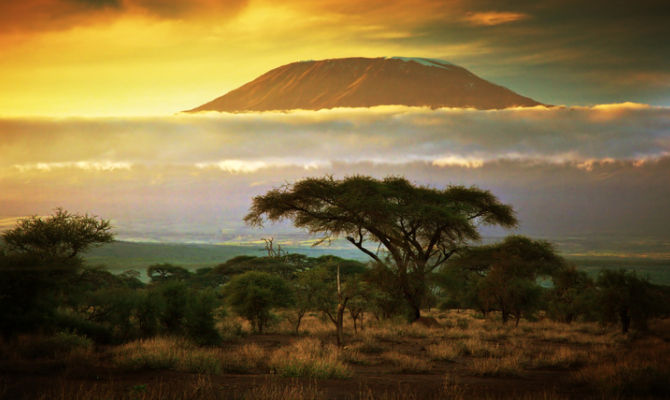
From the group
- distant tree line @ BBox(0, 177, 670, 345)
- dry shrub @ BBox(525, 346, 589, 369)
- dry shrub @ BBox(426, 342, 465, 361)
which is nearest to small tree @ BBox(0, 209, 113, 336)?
distant tree line @ BBox(0, 177, 670, 345)

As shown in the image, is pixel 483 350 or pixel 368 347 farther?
pixel 368 347

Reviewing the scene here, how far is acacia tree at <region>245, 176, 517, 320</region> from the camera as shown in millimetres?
31078

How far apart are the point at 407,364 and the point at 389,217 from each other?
14.0 meters

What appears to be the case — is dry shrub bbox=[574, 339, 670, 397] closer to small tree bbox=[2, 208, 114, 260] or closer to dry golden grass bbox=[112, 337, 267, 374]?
dry golden grass bbox=[112, 337, 267, 374]

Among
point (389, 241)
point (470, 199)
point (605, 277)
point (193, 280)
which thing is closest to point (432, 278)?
point (389, 241)

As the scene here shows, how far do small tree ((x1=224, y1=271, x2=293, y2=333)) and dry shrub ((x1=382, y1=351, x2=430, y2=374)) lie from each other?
13.2 m

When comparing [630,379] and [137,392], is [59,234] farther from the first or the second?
[630,379]

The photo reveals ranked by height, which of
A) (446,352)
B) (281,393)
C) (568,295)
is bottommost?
(568,295)

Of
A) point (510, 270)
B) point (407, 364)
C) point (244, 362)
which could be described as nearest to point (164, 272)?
point (510, 270)

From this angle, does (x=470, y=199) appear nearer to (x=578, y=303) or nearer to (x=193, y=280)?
(x=578, y=303)

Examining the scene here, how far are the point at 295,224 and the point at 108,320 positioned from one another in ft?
41.2

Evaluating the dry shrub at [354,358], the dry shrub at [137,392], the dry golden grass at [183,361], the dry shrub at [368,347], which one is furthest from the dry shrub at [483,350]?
the dry shrub at [137,392]

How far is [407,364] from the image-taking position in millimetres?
17656

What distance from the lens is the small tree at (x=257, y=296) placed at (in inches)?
1257
